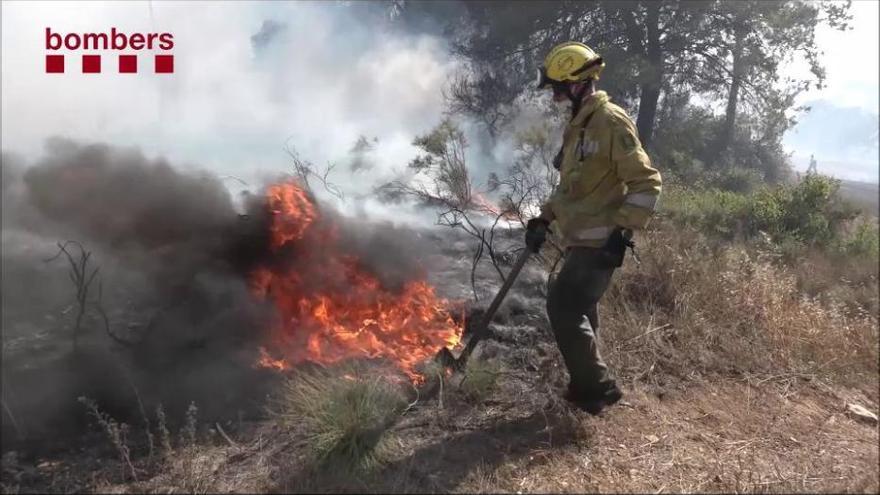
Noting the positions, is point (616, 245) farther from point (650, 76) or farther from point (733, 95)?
point (733, 95)

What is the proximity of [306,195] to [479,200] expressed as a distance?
3.48 m

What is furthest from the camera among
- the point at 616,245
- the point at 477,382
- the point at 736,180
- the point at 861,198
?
the point at 861,198

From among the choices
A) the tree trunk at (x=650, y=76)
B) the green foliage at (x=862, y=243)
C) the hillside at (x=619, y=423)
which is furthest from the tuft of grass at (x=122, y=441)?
the tree trunk at (x=650, y=76)

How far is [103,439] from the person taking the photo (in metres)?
3.25

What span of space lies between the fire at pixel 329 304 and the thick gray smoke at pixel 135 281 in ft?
0.18

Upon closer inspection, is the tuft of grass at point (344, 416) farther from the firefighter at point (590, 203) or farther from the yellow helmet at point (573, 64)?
the yellow helmet at point (573, 64)

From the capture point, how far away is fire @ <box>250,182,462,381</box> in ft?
13.3

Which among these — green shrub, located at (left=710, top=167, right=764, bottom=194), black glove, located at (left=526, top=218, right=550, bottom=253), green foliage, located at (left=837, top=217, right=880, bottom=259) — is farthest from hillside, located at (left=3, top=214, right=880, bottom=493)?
green shrub, located at (left=710, top=167, right=764, bottom=194)

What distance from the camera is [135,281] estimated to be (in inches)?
165

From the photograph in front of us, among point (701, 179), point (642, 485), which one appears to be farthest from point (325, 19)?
point (642, 485)

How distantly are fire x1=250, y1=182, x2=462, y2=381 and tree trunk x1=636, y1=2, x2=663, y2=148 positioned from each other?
965cm

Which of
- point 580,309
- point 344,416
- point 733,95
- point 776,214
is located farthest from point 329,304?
point 733,95

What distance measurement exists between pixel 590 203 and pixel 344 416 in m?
1.78

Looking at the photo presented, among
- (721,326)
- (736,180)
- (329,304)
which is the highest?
(736,180)
